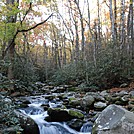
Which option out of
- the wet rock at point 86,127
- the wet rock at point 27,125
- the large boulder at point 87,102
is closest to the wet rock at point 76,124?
the wet rock at point 86,127

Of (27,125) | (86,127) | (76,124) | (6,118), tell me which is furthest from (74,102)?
(6,118)

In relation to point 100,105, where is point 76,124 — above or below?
below

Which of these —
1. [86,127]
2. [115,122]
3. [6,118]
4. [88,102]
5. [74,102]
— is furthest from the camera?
[74,102]

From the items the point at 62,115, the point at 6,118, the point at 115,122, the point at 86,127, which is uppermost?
the point at 6,118

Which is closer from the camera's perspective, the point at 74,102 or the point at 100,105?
the point at 100,105

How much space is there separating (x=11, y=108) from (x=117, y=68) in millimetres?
7668

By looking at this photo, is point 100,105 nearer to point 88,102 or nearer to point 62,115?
point 88,102

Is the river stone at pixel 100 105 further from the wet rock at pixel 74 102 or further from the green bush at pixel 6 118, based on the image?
the green bush at pixel 6 118

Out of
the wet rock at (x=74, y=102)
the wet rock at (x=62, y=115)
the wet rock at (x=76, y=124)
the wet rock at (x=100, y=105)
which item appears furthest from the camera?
the wet rock at (x=74, y=102)

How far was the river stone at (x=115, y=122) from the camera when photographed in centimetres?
351

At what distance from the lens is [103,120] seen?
4066mm

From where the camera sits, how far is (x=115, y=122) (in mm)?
3678

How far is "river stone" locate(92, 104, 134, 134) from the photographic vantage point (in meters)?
3.51

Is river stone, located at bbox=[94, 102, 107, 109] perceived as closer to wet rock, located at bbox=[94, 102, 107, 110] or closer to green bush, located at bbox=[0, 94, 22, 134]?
wet rock, located at bbox=[94, 102, 107, 110]
